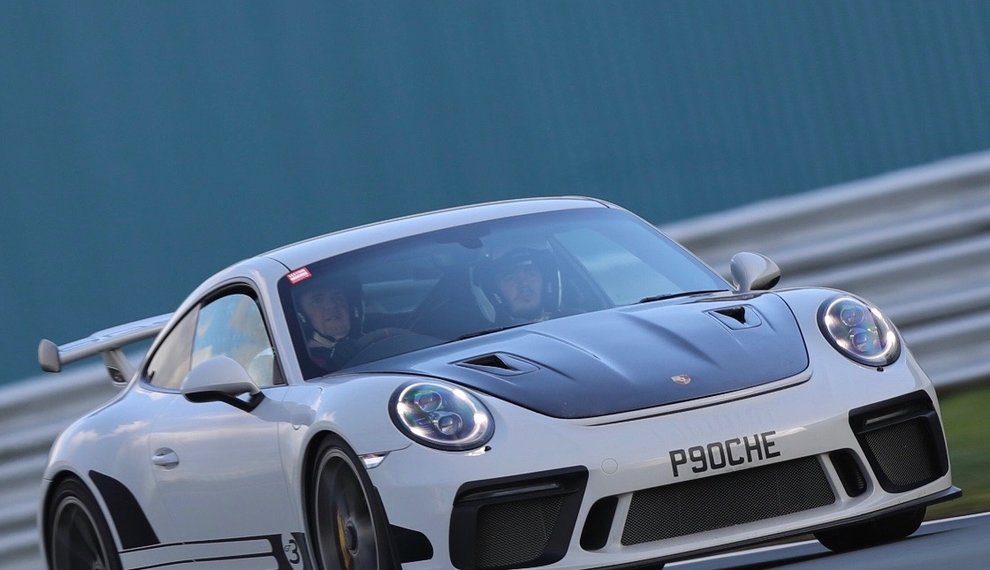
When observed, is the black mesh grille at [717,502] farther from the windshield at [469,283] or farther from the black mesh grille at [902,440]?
the windshield at [469,283]

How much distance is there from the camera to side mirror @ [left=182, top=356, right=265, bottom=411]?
18.7 ft

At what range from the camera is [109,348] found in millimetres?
7523

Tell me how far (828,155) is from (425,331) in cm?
374

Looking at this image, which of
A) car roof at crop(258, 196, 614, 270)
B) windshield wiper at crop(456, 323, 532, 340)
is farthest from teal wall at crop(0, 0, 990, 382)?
windshield wiper at crop(456, 323, 532, 340)

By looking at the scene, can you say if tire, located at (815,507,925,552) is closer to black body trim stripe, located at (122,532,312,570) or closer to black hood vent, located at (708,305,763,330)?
black hood vent, located at (708,305,763,330)

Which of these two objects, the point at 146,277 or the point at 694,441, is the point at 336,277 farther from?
the point at 146,277

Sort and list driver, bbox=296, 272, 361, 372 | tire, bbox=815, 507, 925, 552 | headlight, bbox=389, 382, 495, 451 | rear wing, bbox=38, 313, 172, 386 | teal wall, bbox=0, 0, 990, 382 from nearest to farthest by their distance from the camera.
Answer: headlight, bbox=389, 382, 495, 451 → tire, bbox=815, 507, 925, 552 → driver, bbox=296, 272, 361, 372 → rear wing, bbox=38, 313, 172, 386 → teal wall, bbox=0, 0, 990, 382

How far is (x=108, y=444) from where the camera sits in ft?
22.3

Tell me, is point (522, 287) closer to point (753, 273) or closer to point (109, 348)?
point (753, 273)

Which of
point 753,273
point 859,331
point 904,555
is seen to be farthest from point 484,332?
point 904,555

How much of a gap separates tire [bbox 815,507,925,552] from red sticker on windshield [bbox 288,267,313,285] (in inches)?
72.3

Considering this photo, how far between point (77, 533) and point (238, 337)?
1.26 metres

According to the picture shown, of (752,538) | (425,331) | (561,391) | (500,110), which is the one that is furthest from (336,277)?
(500,110)

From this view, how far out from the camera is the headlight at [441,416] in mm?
4949
